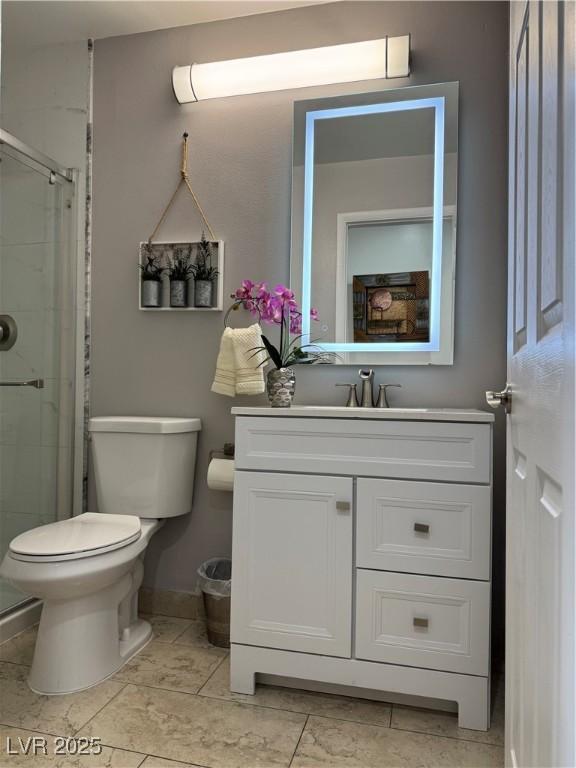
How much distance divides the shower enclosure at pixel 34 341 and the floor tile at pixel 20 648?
4.6 inches

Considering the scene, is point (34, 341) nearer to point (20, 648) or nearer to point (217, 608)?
point (20, 648)

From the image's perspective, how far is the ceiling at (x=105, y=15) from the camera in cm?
215

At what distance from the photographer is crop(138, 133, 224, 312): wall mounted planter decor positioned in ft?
7.27

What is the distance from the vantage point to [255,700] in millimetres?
1687

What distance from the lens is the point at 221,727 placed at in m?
1.55

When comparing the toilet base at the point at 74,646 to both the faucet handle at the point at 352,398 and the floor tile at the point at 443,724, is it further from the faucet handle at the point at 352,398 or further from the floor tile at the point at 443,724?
the faucet handle at the point at 352,398

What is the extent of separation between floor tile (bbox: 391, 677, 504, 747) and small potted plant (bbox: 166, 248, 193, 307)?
5.29 feet

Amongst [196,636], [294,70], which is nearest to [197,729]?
[196,636]

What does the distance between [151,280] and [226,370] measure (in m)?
0.55

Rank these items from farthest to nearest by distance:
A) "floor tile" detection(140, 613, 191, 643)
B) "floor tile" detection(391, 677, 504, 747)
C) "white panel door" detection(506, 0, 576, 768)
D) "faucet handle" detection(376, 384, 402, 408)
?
"floor tile" detection(140, 613, 191, 643)
"faucet handle" detection(376, 384, 402, 408)
"floor tile" detection(391, 677, 504, 747)
"white panel door" detection(506, 0, 576, 768)

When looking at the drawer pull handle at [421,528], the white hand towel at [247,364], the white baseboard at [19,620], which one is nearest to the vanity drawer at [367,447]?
the drawer pull handle at [421,528]

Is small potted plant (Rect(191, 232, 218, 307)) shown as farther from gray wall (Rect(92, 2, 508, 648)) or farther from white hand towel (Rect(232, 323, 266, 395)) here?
white hand towel (Rect(232, 323, 266, 395))

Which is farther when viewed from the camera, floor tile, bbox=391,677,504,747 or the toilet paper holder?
the toilet paper holder

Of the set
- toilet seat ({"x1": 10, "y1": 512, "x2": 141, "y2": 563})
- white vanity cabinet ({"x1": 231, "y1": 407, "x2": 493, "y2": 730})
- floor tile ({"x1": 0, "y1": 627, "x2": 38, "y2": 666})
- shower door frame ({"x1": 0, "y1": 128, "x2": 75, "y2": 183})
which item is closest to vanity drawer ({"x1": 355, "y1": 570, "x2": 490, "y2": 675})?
white vanity cabinet ({"x1": 231, "y1": 407, "x2": 493, "y2": 730})
